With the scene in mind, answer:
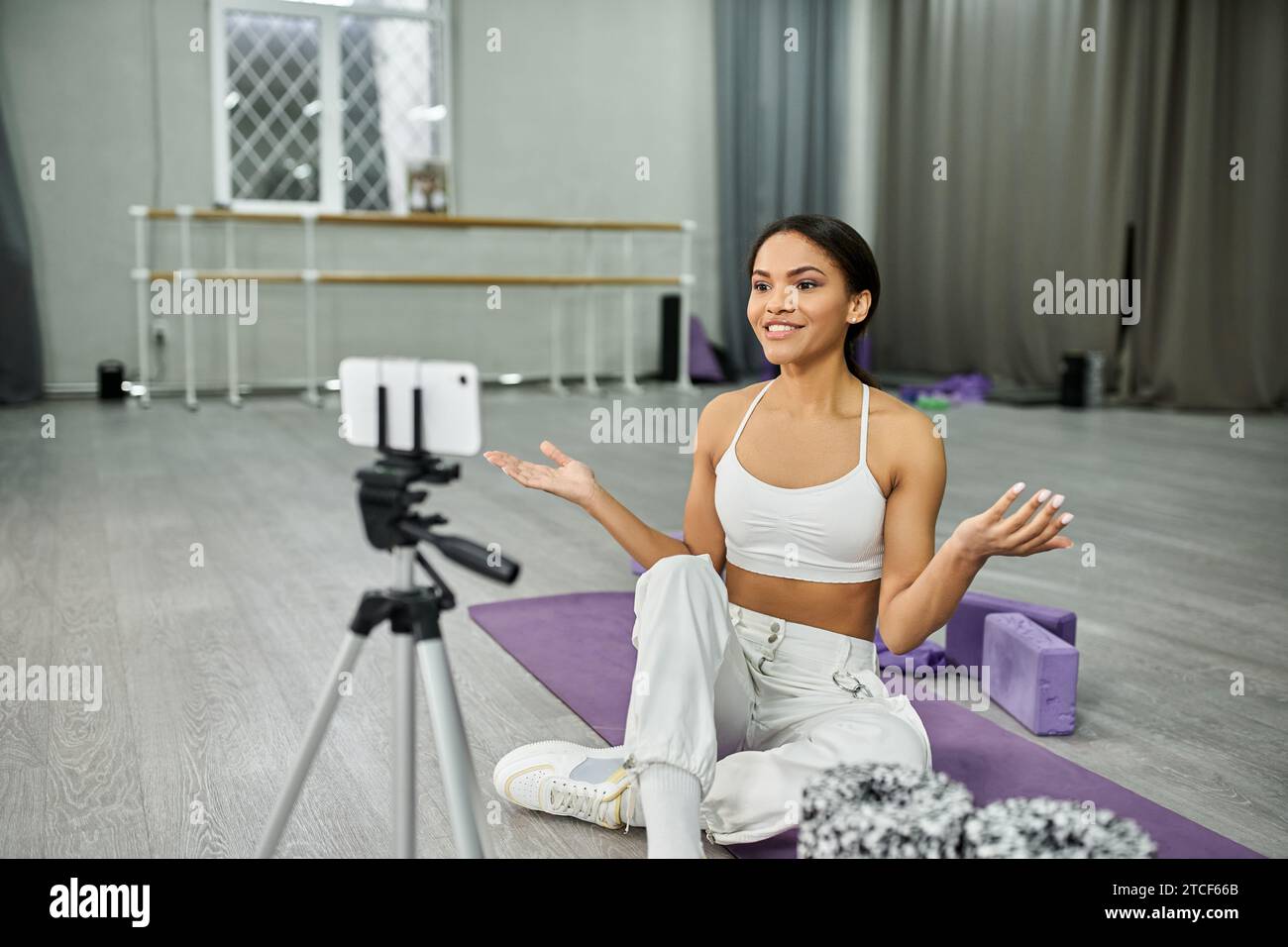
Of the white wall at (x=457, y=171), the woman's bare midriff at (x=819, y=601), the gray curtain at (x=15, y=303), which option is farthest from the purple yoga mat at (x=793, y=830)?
the white wall at (x=457, y=171)

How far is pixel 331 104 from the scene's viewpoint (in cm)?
657

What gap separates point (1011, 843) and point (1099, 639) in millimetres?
1423

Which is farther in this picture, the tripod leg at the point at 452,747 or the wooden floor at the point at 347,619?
the wooden floor at the point at 347,619

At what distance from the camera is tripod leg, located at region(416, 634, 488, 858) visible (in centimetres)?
103

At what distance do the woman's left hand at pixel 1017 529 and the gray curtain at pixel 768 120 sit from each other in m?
6.25

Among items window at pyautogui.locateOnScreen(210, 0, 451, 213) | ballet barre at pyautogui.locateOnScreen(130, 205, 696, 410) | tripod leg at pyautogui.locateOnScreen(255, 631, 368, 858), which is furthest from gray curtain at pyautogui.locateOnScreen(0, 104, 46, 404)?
tripod leg at pyautogui.locateOnScreen(255, 631, 368, 858)

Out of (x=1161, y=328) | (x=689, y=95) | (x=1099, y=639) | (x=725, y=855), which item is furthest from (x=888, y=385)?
(x=725, y=855)

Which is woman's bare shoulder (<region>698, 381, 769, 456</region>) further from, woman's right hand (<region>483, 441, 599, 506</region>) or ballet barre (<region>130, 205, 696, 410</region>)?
ballet barre (<region>130, 205, 696, 410</region>)

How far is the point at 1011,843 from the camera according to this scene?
3.76 ft

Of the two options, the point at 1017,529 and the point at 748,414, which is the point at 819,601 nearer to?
the point at 748,414

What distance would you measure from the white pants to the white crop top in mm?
79

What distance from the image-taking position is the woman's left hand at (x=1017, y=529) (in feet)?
4.09

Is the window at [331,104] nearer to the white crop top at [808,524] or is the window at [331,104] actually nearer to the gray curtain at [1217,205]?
the gray curtain at [1217,205]
